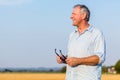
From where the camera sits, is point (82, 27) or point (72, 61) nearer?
point (72, 61)

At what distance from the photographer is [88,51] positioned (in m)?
6.15

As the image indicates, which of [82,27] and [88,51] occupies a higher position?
[82,27]

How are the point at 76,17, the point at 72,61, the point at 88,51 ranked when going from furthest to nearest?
the point at 76,17 < the point at 88,51 < the point at 72,61

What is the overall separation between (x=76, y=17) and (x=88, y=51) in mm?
508

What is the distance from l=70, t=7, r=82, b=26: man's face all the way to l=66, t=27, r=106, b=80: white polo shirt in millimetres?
164

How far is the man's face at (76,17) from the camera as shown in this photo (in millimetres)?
6297

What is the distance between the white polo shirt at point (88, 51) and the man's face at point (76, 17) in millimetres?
164

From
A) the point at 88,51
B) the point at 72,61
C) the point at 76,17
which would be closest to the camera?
the point at 72,61

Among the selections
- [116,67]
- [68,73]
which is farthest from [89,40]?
[116,67]

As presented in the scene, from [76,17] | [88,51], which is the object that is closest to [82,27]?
[76,17]

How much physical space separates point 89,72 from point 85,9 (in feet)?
2.79

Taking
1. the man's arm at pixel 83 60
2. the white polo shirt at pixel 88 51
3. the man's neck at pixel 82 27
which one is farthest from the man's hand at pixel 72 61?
the man's neck at pixel 82 27

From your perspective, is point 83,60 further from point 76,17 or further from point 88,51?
point 76,17

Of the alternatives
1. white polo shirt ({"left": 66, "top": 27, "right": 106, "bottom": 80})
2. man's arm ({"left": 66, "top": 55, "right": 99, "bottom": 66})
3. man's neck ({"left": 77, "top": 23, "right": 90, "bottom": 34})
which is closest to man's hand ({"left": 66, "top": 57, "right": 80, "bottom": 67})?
man's arm ({"left": 66, "top": 55, "right": 99, "bottom": 66})
